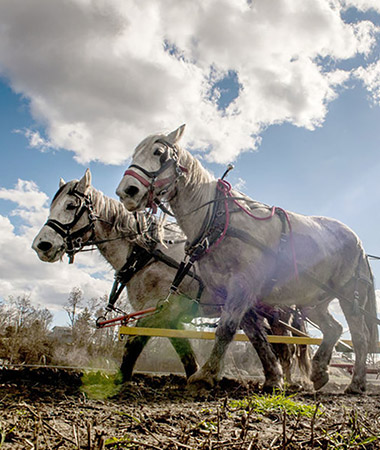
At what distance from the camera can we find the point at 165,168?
3891 millimetres

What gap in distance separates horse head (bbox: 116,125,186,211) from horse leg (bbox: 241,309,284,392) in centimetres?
A: 163

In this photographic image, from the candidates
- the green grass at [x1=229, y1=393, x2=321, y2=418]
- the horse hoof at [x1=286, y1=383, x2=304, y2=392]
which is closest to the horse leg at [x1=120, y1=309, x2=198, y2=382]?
the horse hoof at [x1=286, y1=383, x2=304, y2=392]

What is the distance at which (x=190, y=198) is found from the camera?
13.2 feet

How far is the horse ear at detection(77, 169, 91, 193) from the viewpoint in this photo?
5754mm

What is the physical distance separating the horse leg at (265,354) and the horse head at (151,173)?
163cm

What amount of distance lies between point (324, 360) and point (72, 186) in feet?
14.0

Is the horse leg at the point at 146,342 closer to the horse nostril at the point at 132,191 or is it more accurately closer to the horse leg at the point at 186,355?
the horse leg at the point at 186,355

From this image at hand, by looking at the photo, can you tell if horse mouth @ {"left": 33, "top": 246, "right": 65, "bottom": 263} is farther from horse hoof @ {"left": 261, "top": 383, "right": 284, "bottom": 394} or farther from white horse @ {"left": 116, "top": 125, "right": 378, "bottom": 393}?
horse hoof @ {"left": 261, "top": 383, "right": 284, "bottom": 394}

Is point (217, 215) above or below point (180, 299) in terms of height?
above

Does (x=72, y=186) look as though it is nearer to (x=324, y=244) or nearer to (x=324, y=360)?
(x=324, y=244)

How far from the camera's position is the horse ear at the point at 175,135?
4.07 m

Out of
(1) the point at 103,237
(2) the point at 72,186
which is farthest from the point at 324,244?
(2) the point at 72,186

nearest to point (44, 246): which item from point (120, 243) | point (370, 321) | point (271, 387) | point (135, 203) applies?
point (120, 243)

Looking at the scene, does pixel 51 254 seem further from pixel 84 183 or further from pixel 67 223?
pixel 84 183
